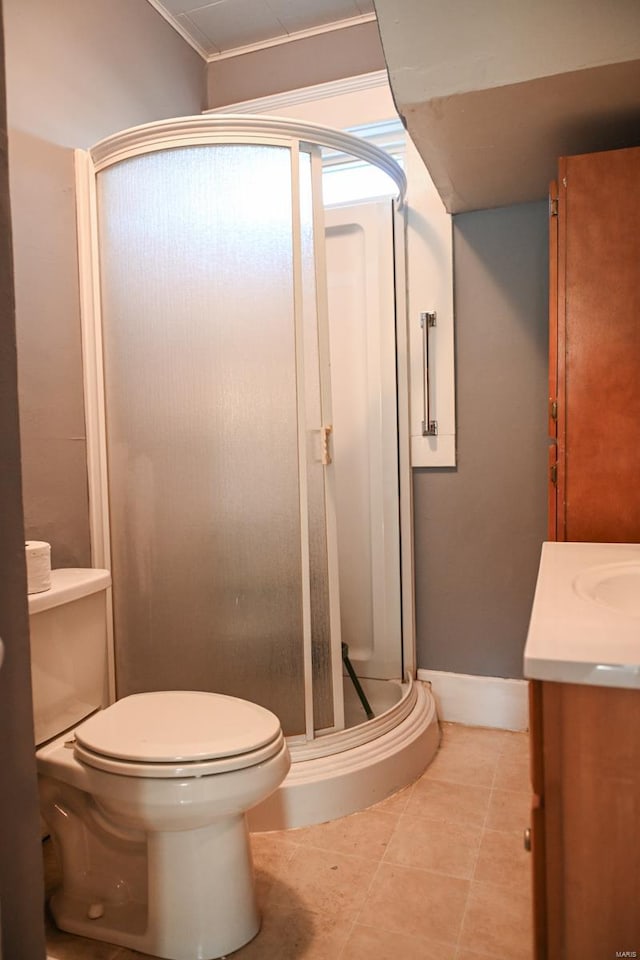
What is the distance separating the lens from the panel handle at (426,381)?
227 centimetres

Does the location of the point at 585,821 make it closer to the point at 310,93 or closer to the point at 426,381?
the point at 426,381

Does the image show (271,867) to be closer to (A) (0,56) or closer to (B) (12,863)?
(B) (12,863)

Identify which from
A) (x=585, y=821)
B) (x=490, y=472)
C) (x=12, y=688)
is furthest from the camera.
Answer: (x=490, y=472)

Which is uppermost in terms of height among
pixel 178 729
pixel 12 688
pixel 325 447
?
pixel 325 447

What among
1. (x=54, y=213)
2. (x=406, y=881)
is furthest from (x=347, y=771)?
(x=54, y=213)

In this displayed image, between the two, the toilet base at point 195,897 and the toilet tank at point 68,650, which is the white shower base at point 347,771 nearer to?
the toilet base at point 195,897

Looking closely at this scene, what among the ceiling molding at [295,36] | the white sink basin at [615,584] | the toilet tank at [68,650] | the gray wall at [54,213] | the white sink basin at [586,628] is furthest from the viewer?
the ceiling molding at [295,36]

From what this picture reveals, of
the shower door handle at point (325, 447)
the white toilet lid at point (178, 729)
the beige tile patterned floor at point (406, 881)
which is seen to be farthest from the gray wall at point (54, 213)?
the beige tile patterned floor at point (406, 881)

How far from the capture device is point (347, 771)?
1784 mm

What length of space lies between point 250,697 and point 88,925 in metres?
0.64

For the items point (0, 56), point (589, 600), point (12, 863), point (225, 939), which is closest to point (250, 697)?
point (225, 939)

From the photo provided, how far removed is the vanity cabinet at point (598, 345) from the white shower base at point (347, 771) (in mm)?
820

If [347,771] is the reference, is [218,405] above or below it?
above

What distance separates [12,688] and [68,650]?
61 cm
